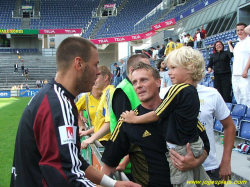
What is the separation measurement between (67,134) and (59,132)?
0.14ft

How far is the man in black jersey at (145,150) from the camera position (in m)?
1.82

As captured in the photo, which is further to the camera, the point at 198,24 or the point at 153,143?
the point at 198,24

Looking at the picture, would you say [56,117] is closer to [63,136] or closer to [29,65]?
[63,136]

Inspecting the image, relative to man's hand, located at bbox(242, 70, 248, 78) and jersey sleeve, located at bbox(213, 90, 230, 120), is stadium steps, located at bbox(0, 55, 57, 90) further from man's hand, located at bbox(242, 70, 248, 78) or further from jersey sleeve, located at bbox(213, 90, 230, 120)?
jersey sleeve, located at bbox(213, 90, 230, 120)

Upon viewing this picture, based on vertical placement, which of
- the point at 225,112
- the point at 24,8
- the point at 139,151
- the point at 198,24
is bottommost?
the point at 139,151

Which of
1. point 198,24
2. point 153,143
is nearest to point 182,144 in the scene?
point 153,143

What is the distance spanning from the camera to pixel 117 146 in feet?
6.31

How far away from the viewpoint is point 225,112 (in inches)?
94.1

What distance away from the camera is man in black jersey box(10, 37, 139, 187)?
1.40m

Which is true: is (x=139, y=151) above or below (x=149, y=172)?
above

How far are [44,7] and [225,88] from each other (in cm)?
4338

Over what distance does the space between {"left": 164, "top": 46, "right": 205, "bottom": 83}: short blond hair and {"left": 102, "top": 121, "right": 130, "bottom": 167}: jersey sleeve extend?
632mm

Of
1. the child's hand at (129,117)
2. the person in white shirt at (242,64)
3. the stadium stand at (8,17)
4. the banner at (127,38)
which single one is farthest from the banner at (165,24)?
the child's hand at (129,117)

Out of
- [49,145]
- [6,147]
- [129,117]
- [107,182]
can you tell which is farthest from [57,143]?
[6,147]
